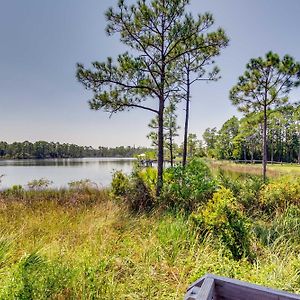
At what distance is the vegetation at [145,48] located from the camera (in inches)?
245

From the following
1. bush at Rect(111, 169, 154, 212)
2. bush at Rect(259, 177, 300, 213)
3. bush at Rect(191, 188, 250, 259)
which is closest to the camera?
bush at Rect(191, 188, 250, 259)

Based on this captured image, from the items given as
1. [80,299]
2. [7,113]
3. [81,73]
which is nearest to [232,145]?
[7,113]

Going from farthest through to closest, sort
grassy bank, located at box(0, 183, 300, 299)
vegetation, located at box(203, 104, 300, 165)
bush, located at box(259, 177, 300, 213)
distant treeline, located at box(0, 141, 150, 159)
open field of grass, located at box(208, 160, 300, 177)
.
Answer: distant treeline, located at box(0, 141, 150, 159)
vegetation, located at box(203, 104, 300, 165)
open field of grass, located at box(208, 160, 300, 177)
bush, located at box(259, 177, 300, 213)
grassy bank, located at box(0, 183, 300, 299)

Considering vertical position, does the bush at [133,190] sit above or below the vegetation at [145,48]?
below

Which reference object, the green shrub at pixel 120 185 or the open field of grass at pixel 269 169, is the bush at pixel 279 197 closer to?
the green shrub at pixel 120 185

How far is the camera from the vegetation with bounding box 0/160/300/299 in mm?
2170

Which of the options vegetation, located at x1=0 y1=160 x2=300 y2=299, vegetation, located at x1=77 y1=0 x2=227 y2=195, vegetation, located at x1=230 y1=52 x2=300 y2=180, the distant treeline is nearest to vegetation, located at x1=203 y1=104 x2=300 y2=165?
the distant treeline

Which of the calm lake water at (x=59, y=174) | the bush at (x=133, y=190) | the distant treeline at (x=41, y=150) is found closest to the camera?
the bush at (x=133, y=190)

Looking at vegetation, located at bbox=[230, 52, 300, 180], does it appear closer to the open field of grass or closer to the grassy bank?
the open field of grass

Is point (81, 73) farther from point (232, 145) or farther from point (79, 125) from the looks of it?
point (232, 145)

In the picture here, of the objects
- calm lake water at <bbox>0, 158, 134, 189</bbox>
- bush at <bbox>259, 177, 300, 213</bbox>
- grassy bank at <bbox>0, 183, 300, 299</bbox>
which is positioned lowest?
calm lake water at <bbox>0, 158, 134, 189</bbox>

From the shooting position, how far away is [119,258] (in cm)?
293

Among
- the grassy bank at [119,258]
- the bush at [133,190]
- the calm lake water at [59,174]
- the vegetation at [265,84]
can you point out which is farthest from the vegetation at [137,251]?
the vegetation at [265,84]

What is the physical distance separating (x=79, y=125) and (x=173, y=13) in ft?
31.4
